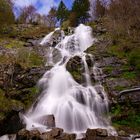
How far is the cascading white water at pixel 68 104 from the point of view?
15.2 meters

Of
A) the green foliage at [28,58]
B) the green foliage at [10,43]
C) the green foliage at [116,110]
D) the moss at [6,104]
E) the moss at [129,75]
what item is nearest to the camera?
the moss at [6,104]

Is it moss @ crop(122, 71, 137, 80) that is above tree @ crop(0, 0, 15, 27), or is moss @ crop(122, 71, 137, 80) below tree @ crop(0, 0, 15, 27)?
below

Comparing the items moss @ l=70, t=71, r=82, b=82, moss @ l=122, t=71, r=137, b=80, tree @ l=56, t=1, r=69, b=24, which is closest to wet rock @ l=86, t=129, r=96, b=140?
moss @ l=70, t=71, r=82, b=82

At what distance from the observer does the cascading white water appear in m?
15.2

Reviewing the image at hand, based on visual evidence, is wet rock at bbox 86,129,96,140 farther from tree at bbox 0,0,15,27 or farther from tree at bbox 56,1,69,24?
tree at bbox 56,1,69,24

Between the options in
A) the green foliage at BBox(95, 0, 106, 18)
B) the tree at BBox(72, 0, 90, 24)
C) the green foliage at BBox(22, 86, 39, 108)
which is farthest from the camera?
the tree at BBox(72, 0, 90, 24)

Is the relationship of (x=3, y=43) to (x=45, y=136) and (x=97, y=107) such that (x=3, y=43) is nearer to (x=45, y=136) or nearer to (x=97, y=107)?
(x=97, y=107)

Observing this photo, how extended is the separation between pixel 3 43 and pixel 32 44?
2.66m

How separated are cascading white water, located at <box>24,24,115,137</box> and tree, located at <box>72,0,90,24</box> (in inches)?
986

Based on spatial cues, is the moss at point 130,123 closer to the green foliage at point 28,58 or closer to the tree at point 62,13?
the green foliage at point 28,58

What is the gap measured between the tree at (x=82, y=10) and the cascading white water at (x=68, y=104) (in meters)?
25.1

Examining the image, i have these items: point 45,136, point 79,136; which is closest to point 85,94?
point 79,136

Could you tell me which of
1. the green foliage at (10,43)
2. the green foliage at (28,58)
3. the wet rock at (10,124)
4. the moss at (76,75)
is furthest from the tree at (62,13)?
the wet rock at (10,124)

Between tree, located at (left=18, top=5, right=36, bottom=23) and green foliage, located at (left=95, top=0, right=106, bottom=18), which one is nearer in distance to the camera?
green foliage, located at (left=95, top=0, right=106, bottom=18)
